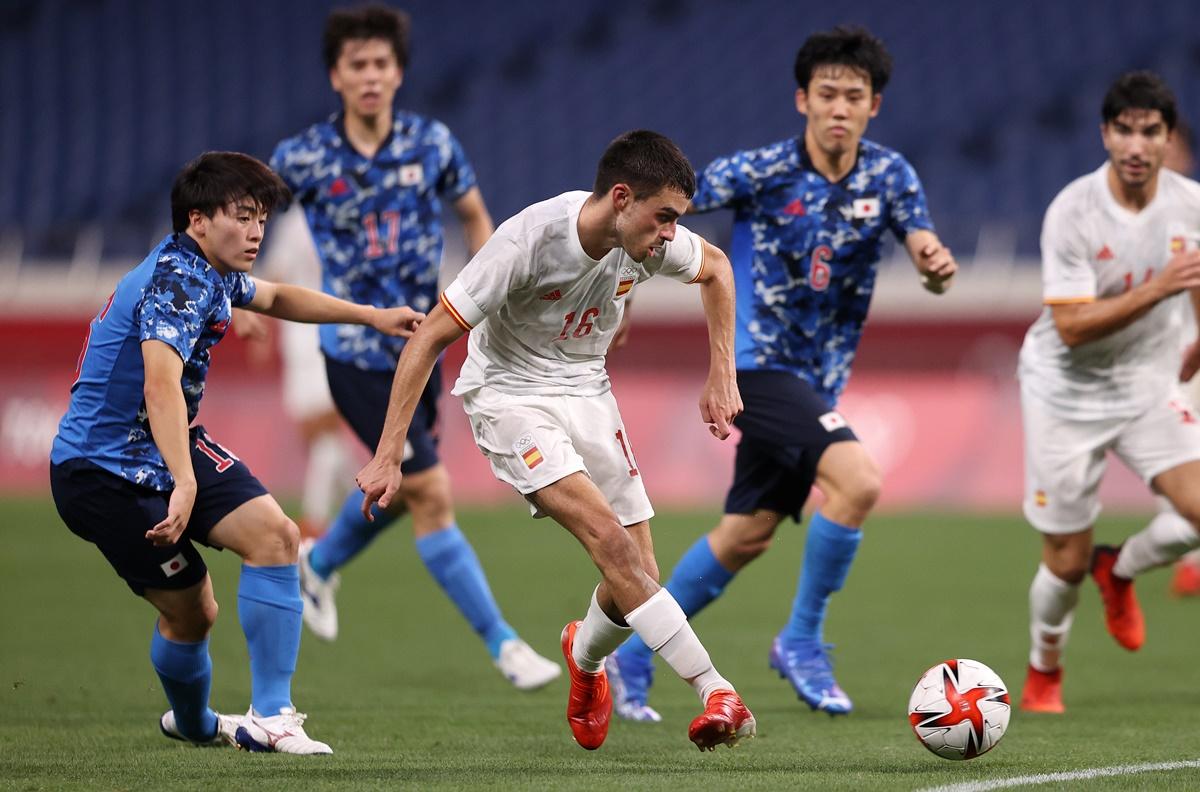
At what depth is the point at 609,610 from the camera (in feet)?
17.7

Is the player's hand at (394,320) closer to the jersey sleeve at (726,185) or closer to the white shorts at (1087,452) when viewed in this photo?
the jersey sleeve at (726,185)

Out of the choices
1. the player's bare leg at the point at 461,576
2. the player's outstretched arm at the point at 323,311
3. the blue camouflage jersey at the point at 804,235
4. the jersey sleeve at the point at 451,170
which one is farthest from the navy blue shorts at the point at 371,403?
the player's outstretched arm at the point at 323,311

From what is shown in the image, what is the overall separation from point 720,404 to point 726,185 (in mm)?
Answer: 1689

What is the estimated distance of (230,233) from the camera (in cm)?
515

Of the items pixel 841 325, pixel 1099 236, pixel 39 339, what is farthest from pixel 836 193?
pixel 39 339

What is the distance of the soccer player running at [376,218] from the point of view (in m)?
7.30

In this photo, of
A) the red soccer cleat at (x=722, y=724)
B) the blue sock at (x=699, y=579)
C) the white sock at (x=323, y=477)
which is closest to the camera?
the red soccer cleat at (x=722, y=724)

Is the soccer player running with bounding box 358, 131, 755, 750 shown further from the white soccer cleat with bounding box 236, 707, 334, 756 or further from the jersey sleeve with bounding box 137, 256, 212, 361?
the white soccer cleat with bounding box 236, 707, 334, 756

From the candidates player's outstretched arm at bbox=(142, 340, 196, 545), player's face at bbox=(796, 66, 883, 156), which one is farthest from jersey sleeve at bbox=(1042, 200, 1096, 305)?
player's outstretched arm at bbox=(142, 340, 196, 545)

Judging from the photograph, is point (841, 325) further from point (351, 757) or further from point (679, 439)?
point (679, 439)

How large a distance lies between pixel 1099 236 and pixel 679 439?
928 cm

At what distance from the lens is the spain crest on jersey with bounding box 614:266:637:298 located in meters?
5.36

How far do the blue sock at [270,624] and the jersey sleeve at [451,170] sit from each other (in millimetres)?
2715

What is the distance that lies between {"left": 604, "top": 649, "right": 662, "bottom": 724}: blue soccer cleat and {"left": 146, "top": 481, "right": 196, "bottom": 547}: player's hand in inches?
84.8
